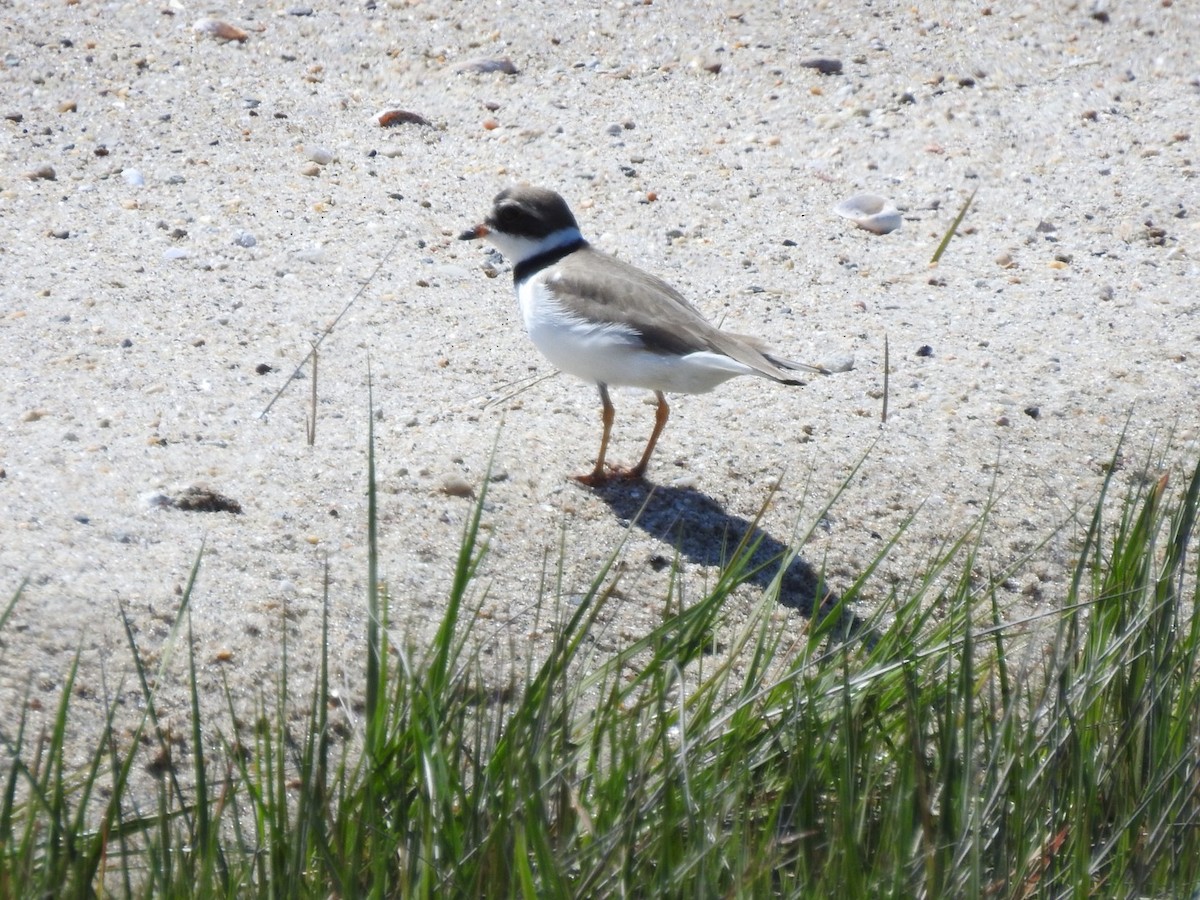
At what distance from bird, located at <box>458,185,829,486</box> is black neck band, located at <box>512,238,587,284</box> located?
0.21 ft

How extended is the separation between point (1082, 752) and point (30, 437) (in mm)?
2671

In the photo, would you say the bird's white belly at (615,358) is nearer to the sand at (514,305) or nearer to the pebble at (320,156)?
the sand at (514,305)

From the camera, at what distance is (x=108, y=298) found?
4.62 metres

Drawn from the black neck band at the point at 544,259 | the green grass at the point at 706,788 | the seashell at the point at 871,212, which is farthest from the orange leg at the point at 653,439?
the seashell at the point at 871,212

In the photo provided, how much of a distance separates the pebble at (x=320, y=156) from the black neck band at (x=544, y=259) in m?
1.44

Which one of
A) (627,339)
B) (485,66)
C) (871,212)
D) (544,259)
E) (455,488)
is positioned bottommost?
(455,488)

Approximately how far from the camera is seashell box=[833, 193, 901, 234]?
540cm

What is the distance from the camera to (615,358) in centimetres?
389

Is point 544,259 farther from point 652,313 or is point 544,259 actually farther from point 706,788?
point 706,788

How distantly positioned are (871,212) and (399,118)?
1878 millimetres

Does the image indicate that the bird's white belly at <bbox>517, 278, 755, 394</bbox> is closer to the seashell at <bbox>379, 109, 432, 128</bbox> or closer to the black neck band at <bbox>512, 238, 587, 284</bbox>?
the black neck band at <bbox>512, 238, 587, 284</bbox>

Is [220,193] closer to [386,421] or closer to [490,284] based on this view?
[490,284]

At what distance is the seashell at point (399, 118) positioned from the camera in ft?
19.1

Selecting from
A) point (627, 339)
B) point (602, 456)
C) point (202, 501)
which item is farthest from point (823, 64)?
point (202, 501)
